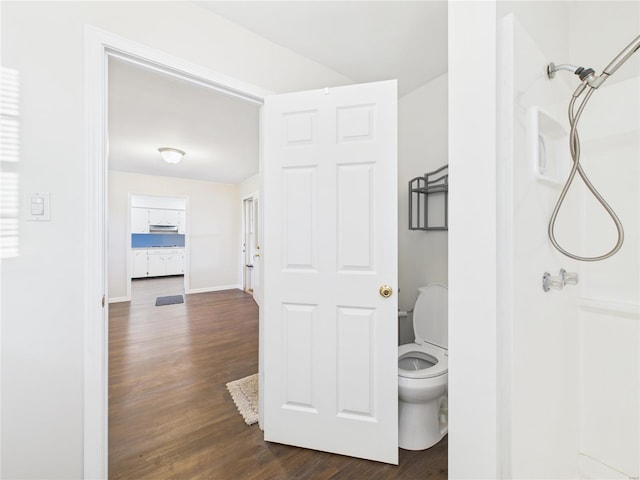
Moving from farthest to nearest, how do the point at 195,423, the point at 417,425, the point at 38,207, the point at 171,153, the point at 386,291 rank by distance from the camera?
the point at 171,153
the point at 195,423
the point at 417,425
the point at 386,291
the point at 38,207

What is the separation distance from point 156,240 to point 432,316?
27.2 feet

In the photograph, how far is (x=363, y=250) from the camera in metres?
1.48

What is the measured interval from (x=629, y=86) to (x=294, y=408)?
2310 mm

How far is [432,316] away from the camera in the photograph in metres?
1.87

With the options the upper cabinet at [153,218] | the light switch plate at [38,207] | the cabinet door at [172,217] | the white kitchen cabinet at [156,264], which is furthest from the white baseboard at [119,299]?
the light switch plate at [38,207]

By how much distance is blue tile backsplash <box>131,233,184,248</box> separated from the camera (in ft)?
25.2

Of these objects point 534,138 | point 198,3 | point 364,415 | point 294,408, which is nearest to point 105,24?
point 198,3

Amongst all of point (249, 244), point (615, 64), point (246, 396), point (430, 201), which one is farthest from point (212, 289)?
point (615, 64)

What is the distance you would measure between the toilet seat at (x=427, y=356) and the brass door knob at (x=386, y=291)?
465mm

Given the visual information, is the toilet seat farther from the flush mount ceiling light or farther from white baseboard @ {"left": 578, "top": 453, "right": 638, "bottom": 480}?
the flush mount ceiling light

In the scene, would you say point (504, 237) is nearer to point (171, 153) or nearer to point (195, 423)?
point (195, 423)

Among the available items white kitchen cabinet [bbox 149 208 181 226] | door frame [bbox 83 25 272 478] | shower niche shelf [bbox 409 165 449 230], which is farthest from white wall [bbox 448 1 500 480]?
white kitchen cabinet [bbox 149 208 181 226]

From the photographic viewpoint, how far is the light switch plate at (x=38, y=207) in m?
1.05

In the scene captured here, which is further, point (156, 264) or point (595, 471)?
point (156, 264)
